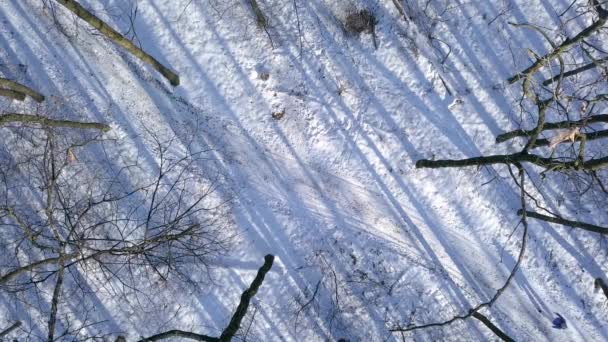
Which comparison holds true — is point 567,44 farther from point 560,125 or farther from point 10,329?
point 10,329

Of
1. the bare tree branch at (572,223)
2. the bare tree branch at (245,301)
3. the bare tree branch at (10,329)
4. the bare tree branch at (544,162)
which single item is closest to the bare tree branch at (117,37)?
the bare tree branch at (245,301)

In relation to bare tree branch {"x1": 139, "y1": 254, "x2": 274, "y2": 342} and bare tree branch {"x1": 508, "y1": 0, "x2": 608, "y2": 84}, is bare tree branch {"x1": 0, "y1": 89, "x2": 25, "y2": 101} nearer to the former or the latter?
bare tree branch {"x1": 139, "y1": 254, "x2": 274, "y2": 342}

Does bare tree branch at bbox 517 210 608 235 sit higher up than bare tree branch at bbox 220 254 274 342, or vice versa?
bare tree branch at bbox 220 254 274 342

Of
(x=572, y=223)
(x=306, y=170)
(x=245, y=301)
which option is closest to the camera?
(x=245, y=301)

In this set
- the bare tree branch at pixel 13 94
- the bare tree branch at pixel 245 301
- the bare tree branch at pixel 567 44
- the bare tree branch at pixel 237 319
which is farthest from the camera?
the bare tree branch at pixel 13 94

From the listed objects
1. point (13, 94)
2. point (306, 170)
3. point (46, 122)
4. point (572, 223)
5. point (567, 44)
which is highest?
point (13, 94)

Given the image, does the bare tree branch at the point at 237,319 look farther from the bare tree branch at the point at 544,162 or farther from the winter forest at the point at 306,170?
the bare tree branch at the point at 544,162

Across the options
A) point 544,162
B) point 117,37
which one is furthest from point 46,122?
point 544,162

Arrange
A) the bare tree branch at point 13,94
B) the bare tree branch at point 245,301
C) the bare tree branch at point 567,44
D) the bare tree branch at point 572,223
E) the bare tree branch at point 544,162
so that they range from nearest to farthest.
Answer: the bare tree branch at point 544,162 → the bare tree branch at point 567,44 → the bare tree branch at point 245,301 → the bare tree branch at point 13,94 → the bare tree branch at point 572,223

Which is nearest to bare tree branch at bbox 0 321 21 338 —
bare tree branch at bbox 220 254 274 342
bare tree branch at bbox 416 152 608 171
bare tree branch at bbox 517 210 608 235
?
bare tree branch at bbox 220 254 274 342
